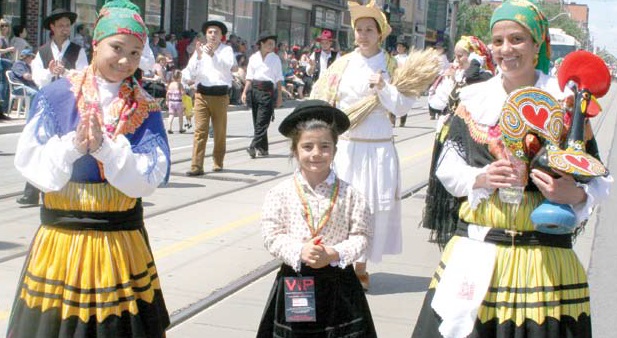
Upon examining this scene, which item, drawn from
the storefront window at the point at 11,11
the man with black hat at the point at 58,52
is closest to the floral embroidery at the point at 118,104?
the man with black hat at the point at 58,52

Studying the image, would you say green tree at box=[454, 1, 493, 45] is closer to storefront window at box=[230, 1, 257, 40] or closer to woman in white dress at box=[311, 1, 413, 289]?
storefront window at box=[230, 1, 257, 40]

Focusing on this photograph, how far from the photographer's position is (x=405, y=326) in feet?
20.6

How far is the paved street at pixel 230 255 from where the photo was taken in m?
6.34

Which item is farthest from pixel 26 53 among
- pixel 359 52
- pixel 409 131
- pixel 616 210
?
pixel 359 52

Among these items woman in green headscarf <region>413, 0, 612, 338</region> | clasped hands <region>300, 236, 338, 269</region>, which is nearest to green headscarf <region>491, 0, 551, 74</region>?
woman in green headscarf <region>413, 0, 612, 338</region>

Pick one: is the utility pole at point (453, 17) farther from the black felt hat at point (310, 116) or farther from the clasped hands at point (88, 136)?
the clasped hands at point (88, 136)

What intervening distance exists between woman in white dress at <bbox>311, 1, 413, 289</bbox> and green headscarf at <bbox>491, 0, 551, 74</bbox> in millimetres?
2829

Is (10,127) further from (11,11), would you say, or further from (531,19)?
(531,19)

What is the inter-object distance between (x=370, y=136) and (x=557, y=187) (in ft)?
11.2

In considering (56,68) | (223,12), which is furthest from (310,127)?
(223,12)

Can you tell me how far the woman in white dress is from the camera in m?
6.88

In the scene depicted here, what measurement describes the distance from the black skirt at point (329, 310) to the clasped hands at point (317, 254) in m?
0.13

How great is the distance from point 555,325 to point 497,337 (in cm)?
22

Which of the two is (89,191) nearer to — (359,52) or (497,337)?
(497,337)
